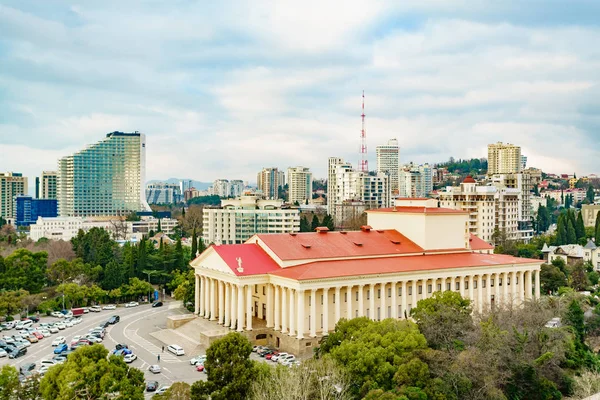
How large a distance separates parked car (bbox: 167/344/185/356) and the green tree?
14.2m

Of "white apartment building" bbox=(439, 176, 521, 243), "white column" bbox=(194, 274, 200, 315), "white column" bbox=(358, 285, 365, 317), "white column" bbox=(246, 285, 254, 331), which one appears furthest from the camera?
"white apartment building" bbox=(439, 176, 521, 243)

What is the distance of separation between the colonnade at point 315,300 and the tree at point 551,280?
12.9 m

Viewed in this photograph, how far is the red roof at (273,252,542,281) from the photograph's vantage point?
1895 inches

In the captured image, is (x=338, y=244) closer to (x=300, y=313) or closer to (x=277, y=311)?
(x=277, y=311)

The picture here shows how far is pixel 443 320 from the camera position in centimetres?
4203

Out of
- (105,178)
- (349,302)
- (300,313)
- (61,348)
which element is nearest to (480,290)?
(349,302)

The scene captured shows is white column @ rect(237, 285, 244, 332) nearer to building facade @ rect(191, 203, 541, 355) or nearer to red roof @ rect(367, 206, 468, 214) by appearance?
building facade @ rect(191, 203, 541, 355)

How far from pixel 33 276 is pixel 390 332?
4645 centimetres

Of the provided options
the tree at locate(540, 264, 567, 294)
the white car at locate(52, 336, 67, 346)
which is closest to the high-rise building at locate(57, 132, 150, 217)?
the white car at locate(52, 336, 67, 346)

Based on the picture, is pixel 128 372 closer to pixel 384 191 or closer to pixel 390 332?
pixel 390 332

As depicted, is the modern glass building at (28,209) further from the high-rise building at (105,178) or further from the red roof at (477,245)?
the red roof at (477,245)

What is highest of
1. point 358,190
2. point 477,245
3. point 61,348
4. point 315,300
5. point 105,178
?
point 105,178

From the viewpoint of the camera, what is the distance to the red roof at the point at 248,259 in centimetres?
4953

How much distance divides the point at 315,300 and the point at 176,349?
38.8 feet
